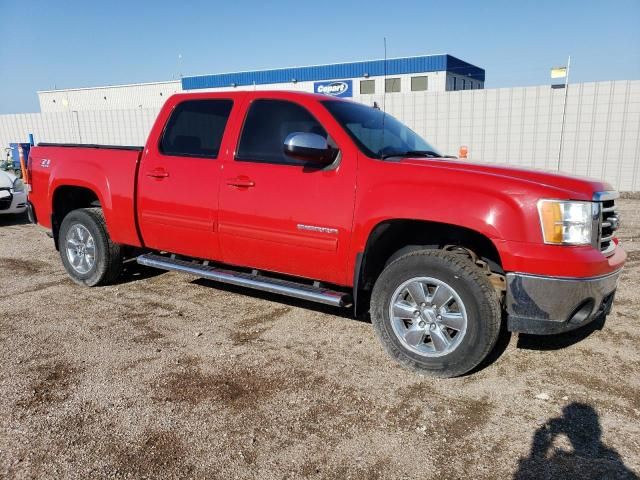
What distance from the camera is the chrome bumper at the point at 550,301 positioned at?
9.71ft

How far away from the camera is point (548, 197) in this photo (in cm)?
294

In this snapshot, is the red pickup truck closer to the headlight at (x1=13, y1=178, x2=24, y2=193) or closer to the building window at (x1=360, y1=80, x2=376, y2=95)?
the headlight at (x1=13, y1=178, x2=24, y2=193)

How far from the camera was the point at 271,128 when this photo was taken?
4.11 m

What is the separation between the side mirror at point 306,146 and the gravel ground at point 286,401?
1.48 meters

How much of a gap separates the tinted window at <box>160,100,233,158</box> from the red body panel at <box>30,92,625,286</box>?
8cm

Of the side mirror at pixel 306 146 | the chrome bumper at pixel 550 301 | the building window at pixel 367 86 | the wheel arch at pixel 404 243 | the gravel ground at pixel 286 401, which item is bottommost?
the gravel ground at pixel 286 401

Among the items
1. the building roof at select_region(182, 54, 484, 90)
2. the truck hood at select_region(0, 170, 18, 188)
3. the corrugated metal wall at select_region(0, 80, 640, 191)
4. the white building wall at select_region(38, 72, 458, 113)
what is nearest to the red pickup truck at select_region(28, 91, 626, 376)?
the truck hood at select_region(0, 170, 18, 188)

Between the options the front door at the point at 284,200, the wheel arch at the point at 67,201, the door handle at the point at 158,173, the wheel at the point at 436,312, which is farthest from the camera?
the wheel arch at the point at 67,201

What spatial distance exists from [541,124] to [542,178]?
10.2 meters

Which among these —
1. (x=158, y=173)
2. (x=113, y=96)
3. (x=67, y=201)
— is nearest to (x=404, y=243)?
(x=158, y=173)

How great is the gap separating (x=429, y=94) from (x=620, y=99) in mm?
4484

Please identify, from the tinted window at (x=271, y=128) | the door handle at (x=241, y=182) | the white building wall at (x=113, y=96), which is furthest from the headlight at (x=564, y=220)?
the white building wall at (x=113, y=96)

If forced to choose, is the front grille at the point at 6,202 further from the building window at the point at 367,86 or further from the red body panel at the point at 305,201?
the building window at the point at 367,86

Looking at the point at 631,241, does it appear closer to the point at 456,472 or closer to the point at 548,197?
the point at 548,197
